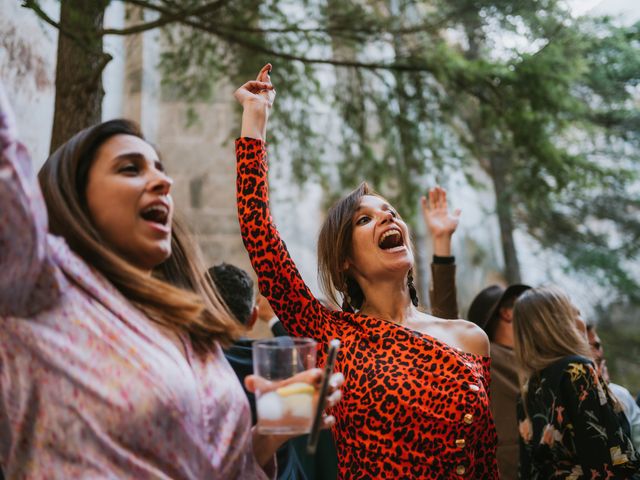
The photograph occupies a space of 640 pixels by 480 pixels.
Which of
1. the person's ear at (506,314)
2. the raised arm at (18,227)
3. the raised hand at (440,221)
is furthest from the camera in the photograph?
the person's ear at (506,314)

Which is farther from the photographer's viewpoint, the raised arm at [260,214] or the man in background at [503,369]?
the man in background at [503,369]

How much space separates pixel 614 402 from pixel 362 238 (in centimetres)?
141

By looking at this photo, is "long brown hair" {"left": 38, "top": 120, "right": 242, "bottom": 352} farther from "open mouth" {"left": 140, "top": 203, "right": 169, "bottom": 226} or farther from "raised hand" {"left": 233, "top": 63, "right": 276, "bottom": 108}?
"raised hand" {"left": 233, "top": 63, "right": 276, "bottom": 108}

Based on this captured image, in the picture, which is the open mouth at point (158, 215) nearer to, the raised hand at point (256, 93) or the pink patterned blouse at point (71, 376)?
the pink patterned blouse at point (71, 376)

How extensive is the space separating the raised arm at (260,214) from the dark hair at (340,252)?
291mm

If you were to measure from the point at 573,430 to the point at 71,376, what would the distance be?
2.26 m

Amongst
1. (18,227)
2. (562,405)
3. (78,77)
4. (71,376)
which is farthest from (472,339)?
(78,77)

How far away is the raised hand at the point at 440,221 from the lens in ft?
10.3

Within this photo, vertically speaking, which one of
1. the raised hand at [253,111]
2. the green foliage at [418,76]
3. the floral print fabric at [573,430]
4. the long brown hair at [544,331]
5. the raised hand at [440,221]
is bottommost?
the floral print fabric at [573,430]

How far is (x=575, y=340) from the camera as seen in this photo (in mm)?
3037

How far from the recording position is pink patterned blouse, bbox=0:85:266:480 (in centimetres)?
118

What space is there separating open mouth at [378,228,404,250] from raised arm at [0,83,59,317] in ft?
4.62

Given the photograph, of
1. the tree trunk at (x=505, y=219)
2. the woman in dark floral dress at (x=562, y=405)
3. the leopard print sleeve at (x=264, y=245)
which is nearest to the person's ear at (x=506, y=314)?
the woman in dark floral dress at (x=562, y=405)

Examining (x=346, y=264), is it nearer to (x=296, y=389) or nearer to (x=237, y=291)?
(x=237, y=291)
